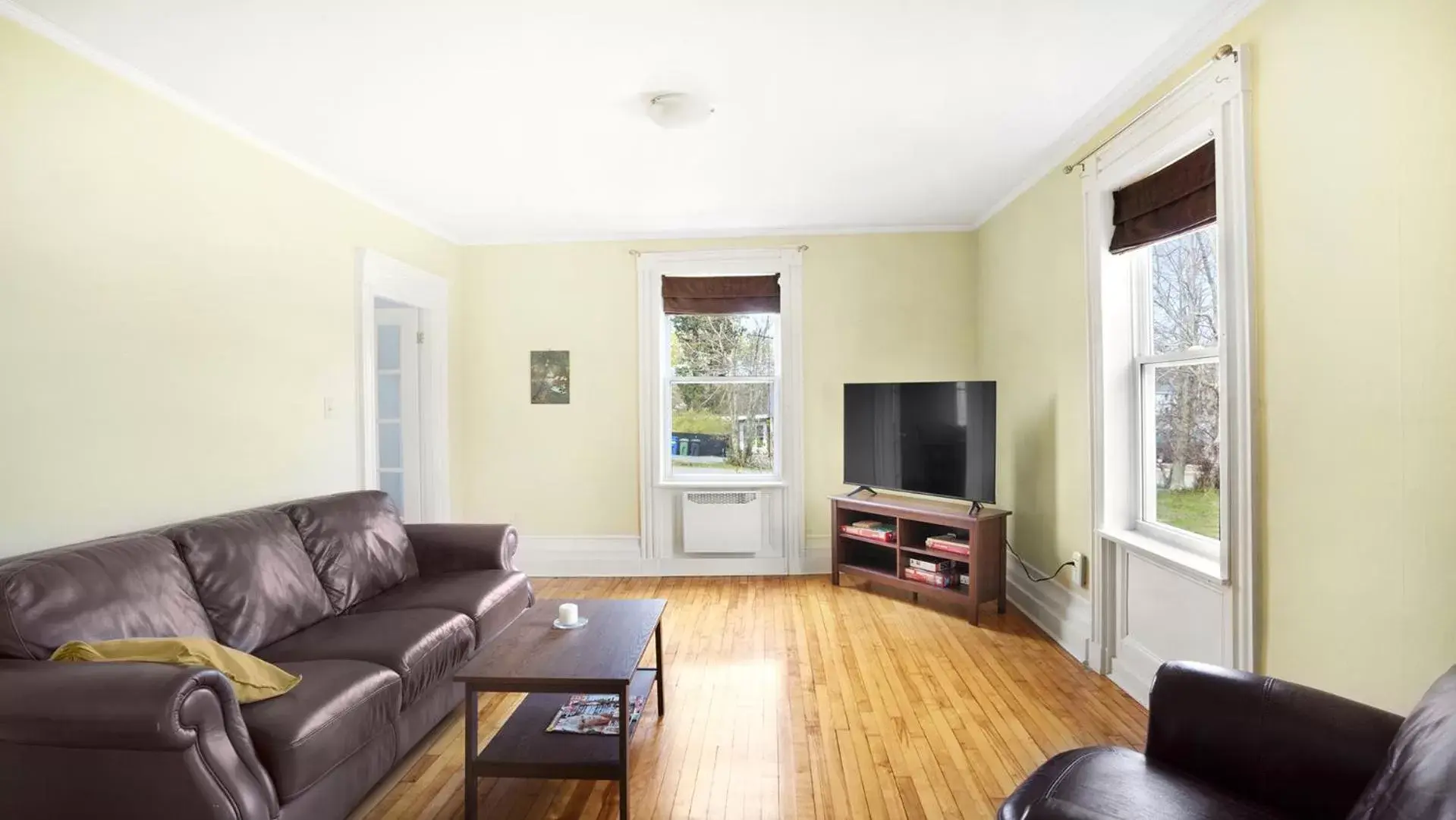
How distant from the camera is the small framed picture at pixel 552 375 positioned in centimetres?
510

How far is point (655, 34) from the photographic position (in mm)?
2318

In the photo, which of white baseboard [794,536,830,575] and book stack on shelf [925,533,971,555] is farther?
white baseboard [794,536,830,575]

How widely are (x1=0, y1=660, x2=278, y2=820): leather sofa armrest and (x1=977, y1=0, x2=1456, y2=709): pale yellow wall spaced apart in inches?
115

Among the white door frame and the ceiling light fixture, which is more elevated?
the ceiling light fixture

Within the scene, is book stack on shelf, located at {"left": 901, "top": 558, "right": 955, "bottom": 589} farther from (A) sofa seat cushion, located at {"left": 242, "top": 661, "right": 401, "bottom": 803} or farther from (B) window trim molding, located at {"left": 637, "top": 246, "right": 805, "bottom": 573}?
(A) sofa seat cushion, located at {"left": 242, "top": 661, "right": 401, "bottom": 803}

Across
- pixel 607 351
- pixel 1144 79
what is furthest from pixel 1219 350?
pixel 607 351

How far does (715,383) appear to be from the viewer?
5.11 meters

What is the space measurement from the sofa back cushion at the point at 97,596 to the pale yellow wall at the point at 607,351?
278cm

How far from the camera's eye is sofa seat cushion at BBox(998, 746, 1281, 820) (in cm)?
135

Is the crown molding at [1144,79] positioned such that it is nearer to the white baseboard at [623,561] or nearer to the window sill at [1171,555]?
the window sill at [1171,555]

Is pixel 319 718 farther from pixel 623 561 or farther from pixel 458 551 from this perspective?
pixel 623 561

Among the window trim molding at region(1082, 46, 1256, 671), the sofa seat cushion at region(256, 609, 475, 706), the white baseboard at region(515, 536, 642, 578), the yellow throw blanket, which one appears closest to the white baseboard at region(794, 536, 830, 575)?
the white baseboard at region(515, 536, 642, 578)

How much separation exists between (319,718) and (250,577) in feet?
2.95

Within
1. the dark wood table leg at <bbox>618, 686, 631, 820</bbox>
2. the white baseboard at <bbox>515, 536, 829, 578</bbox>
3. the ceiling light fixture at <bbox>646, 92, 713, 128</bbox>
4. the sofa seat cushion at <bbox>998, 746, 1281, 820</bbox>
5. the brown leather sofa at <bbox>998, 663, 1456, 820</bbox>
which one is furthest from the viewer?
the white baseboard at <bbox>515, 536, 829, 578</bbox>
